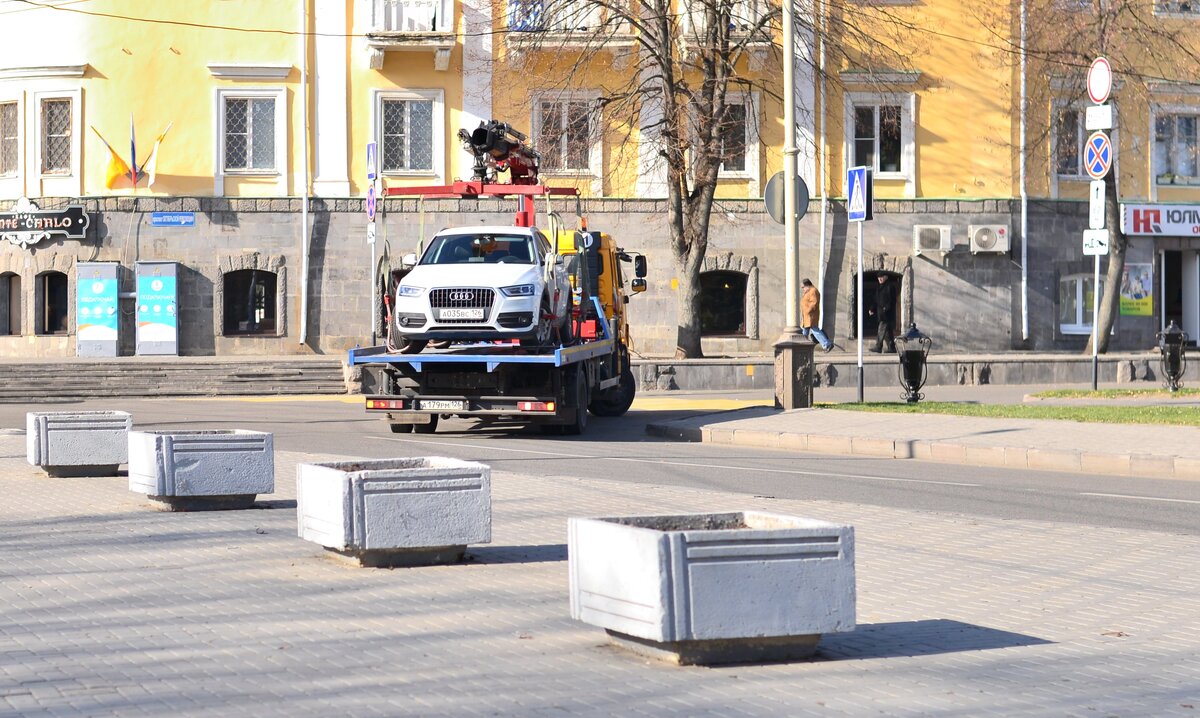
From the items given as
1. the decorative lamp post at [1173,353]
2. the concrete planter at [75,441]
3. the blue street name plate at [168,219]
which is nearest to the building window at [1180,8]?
the decorative lamp post at [1173,353]

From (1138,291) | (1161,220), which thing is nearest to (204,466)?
(1138,291)

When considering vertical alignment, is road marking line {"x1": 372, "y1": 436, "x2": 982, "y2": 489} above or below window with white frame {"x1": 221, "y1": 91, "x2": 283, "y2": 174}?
below

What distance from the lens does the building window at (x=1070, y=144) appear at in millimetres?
37938

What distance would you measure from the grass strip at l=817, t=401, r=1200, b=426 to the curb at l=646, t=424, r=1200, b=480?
2647 millimetres

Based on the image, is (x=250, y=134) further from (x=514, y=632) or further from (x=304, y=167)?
(x=514, y=632)

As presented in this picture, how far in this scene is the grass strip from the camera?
787 inches

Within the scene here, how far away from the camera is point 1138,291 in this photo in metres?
39.2

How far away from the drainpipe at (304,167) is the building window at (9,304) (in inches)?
268

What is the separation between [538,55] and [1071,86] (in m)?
12.5

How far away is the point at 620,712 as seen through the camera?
590 cm

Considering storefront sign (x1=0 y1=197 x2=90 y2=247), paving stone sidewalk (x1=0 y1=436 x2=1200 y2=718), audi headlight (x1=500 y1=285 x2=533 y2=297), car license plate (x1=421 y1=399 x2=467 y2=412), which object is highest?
storefront sign (x1=0 y1=197 x2=90 y2=247)

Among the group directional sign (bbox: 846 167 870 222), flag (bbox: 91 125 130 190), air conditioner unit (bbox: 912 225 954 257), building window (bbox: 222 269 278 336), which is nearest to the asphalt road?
directional sign (bbox: 846 167 870 222)

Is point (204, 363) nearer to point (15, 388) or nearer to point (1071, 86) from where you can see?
point (15, 388)

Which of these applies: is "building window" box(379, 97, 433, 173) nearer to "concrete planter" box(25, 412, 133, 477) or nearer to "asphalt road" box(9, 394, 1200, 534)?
"asphalt road" box(9, 394, 1200, 534)
